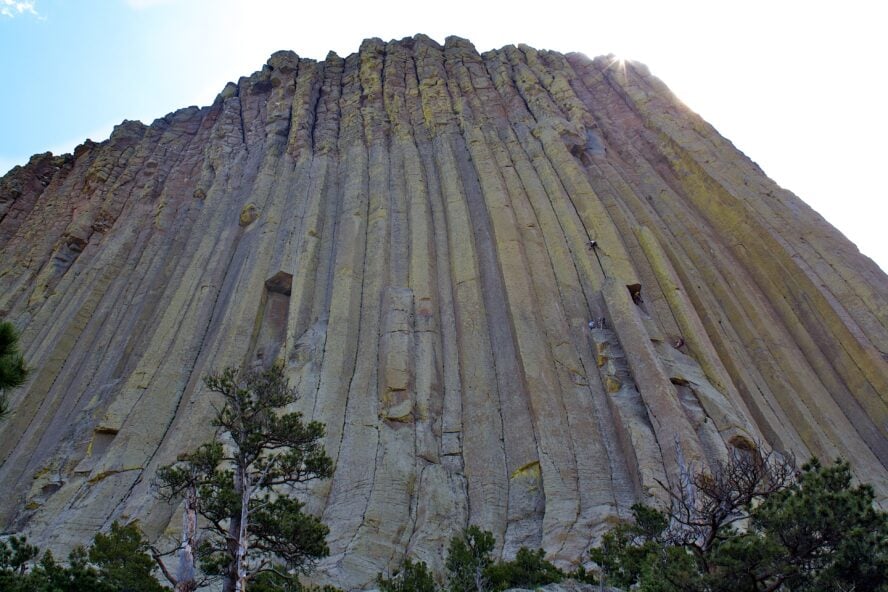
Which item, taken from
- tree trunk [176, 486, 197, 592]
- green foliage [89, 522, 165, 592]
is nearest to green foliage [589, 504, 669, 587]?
tree trunk [176, 486, 197, 592]

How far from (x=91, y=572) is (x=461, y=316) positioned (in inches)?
522

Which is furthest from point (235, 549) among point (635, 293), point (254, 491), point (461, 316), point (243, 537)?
point (635, 293)

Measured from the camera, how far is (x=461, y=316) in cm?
2138

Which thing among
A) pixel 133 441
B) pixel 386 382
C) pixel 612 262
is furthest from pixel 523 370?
pixel 133 441

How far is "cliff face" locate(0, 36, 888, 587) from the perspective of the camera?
16.7 metres

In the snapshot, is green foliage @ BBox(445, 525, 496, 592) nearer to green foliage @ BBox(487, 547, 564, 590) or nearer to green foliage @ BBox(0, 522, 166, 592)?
green foliage @ BBox(487, 547, 564, 590)

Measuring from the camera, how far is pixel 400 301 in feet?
71.9

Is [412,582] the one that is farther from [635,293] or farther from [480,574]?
[635,293]

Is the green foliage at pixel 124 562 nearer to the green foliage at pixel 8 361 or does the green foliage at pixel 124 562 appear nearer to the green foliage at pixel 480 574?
the green foliage at pixel 8 361

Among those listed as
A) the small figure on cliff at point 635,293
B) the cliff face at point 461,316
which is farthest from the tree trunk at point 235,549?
the small figure on cliff at point 635,293

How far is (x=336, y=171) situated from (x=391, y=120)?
501 centimetres

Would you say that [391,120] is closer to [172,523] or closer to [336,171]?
[336,171]

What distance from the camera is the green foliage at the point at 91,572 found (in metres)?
9.51

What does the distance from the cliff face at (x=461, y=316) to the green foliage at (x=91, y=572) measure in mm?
3239
